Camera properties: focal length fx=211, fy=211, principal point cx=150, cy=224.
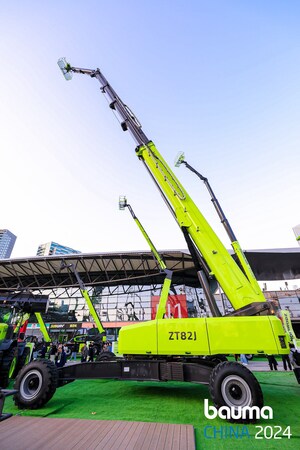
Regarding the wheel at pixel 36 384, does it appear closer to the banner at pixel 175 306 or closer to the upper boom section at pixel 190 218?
the upper boom section at pixel 190 218

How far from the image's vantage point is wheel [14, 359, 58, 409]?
19.5ft

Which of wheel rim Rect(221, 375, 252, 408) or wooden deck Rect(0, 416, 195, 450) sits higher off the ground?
wheel rim Rect(221, 375, 252, 408)

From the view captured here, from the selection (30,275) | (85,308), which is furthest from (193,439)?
(30,275)

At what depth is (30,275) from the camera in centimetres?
3231

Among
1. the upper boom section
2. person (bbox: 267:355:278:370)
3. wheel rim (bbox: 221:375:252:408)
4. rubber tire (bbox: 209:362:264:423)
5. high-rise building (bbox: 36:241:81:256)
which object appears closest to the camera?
rubber tire (bbox: 209:362:264:423)

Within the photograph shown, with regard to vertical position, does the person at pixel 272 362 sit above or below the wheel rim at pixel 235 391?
below

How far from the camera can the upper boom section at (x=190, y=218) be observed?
5898mm

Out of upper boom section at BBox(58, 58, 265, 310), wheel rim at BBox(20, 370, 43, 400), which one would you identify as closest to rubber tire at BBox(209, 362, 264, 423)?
upper boom section at BBox(58, 58, 265, 310)

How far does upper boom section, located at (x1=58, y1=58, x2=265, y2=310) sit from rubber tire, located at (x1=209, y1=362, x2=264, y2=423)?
146 centimetres

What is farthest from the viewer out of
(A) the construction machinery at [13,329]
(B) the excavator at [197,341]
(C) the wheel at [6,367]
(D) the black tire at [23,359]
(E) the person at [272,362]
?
(E) the person at [272,362]

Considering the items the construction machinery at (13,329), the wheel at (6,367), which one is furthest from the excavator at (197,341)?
the construction machinery at (13,329)

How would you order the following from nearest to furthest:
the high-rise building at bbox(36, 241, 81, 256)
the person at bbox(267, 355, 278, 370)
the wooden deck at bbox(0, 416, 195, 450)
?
the wooden deck at bbox(0, 416, 195, 450)
the person at bbox(267, 355, 278, 370)
the high-rise building at bbox(36, 241, 81, 256)

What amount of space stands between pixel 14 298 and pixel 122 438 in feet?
32.3

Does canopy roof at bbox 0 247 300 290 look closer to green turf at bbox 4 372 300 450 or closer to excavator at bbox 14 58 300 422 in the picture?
green turf at bbox 4 372 300 450
